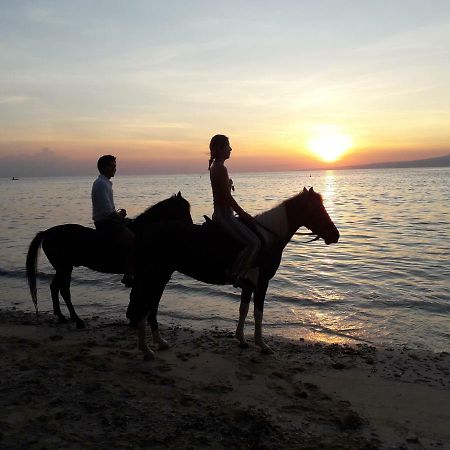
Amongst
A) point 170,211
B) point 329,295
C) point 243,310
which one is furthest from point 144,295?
point 329,295

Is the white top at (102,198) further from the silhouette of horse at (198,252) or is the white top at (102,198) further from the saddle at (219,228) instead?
the saddle at (219,228)

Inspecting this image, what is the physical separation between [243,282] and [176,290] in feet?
18.8

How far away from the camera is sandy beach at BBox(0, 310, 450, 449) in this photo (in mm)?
4125

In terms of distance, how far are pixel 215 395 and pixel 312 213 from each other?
3226 mm

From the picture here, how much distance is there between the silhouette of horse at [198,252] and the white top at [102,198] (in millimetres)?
1708

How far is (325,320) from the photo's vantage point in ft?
30.9

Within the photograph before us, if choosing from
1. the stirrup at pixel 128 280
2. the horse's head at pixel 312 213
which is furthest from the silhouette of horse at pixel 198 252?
the stirrup at pixel 128 280

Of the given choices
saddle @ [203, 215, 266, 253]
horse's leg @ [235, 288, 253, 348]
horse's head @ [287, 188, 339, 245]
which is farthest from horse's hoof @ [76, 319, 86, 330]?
horse's head @ [287, 188, 339, 245]

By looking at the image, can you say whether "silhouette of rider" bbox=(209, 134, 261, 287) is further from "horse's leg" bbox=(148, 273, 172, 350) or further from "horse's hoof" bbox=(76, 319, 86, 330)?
"horse's hoof" bbox=(76, 319, 86, 330)

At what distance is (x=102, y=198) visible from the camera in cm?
746

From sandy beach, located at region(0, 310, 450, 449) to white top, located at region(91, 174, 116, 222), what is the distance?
7.32ft

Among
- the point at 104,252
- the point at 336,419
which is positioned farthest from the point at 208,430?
the point at 104,252

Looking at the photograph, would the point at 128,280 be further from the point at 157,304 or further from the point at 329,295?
the point at 329,295

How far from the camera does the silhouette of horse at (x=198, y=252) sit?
246 inches
